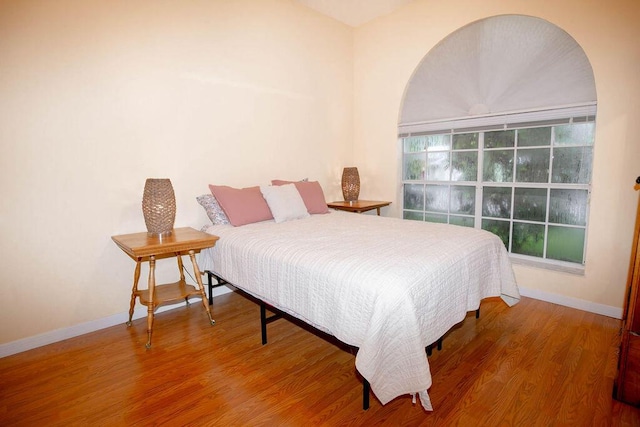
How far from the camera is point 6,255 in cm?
209

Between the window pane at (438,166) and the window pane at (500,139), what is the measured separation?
0.44 meters

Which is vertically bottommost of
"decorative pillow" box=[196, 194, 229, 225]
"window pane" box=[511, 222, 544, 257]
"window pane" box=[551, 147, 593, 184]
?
"window pane" box=[511, 222, 544, 257]

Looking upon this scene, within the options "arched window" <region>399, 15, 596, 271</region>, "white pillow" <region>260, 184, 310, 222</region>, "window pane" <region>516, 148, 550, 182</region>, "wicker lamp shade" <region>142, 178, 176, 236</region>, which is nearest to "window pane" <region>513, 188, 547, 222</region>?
"arched window" <region>399, 15, 596, 271</region>

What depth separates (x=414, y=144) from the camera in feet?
13.0

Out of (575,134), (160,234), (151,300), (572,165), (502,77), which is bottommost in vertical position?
(151,300)

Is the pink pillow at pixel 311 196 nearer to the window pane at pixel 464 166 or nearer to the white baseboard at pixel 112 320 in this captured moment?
the white baseboard at pixel 112 320

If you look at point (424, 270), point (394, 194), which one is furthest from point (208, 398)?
point (394, 194)

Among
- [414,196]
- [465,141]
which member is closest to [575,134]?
[465,141]

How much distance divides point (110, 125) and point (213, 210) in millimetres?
981

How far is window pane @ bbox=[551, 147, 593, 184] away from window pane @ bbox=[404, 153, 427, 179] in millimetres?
1312

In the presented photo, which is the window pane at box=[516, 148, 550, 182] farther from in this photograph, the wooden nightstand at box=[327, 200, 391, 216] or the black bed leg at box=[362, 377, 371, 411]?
the black bed leg at box=[362, 377, 371, 411]

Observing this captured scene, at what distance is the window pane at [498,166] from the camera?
3223mm

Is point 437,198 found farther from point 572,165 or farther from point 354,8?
point 354,8

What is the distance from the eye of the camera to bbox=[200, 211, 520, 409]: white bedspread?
56.9 inches
